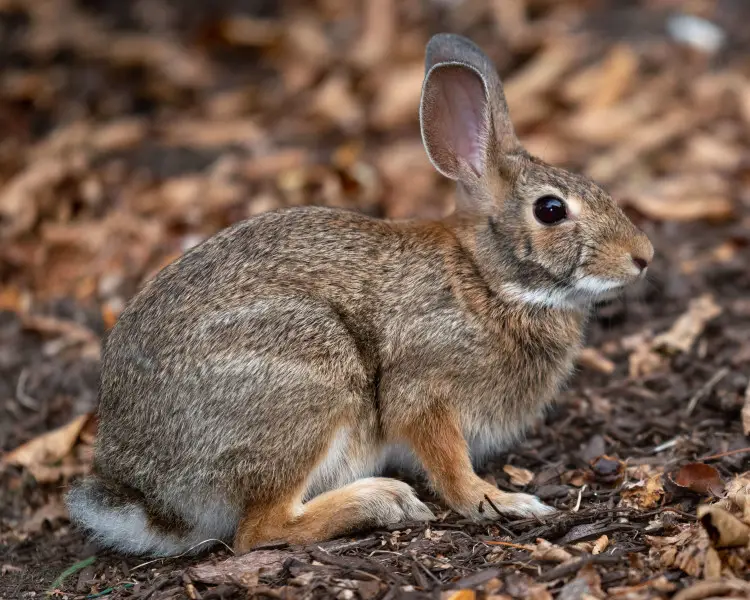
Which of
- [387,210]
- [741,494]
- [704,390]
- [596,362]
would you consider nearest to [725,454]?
[741,494]

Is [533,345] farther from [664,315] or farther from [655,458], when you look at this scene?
[664,315]

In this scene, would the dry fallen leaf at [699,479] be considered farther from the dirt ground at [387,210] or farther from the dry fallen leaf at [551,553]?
the dry fallen leaf at [551,553]

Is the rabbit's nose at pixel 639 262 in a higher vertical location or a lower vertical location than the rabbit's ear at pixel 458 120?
lower

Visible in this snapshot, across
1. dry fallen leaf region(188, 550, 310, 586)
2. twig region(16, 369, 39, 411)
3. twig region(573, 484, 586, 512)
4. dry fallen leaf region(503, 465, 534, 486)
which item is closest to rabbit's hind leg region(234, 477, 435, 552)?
dry fallen leaf region(188, 550, 310, 586)

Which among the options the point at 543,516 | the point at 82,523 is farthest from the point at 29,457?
the point at 543,516

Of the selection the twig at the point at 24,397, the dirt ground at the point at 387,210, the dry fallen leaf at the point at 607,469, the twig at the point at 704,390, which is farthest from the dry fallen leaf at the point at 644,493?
the twig at the point at 24,397

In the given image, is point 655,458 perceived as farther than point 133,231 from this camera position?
No

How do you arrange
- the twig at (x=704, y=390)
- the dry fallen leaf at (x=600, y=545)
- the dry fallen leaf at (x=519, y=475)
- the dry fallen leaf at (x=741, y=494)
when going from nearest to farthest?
the dry fallen leaf at (x=741, y=494) → the dry fallen leaf at (x=600, y=545) → the dry fallen leaf at (x=519, y=475) → the twig at (x=704, y=390)
